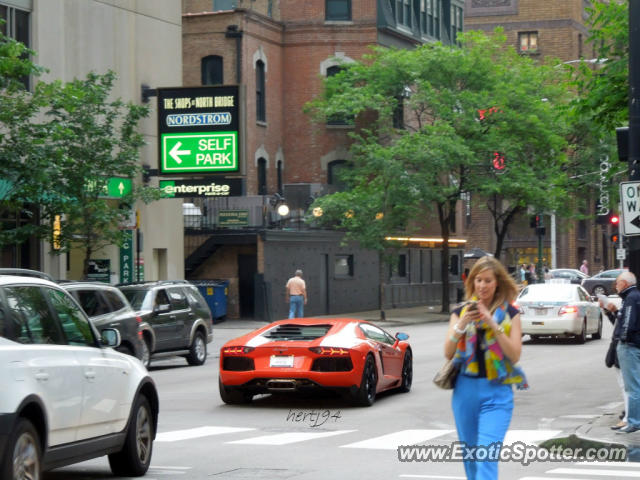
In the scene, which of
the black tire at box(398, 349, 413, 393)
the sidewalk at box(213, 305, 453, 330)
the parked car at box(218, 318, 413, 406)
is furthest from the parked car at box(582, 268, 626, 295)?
the parked car at box(218, 318, 413, 406)

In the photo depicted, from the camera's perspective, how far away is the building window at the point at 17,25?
28969 mm

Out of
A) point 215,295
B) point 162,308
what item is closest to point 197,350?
point 162,308

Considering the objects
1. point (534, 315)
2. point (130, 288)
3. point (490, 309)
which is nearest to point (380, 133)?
point (534, 315)

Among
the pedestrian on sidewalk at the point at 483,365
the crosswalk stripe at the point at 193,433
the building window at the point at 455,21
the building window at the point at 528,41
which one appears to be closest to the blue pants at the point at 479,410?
the pedestrian on sidewalk at the point at 483,365

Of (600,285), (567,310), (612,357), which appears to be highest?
(612,357)

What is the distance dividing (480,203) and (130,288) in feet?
94.7

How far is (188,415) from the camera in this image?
1593 cm

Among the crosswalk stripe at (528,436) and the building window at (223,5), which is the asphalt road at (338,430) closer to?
the crosswalk stripe at (528,436)

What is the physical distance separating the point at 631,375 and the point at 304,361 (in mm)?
4512

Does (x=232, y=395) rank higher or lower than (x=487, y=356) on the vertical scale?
lower

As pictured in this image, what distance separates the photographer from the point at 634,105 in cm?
1424

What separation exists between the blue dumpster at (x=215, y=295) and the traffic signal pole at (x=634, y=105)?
26.8 meters

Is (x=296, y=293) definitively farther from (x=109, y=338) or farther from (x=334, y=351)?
(x=109, y=338)

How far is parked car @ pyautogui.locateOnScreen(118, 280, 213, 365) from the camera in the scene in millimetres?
24062
